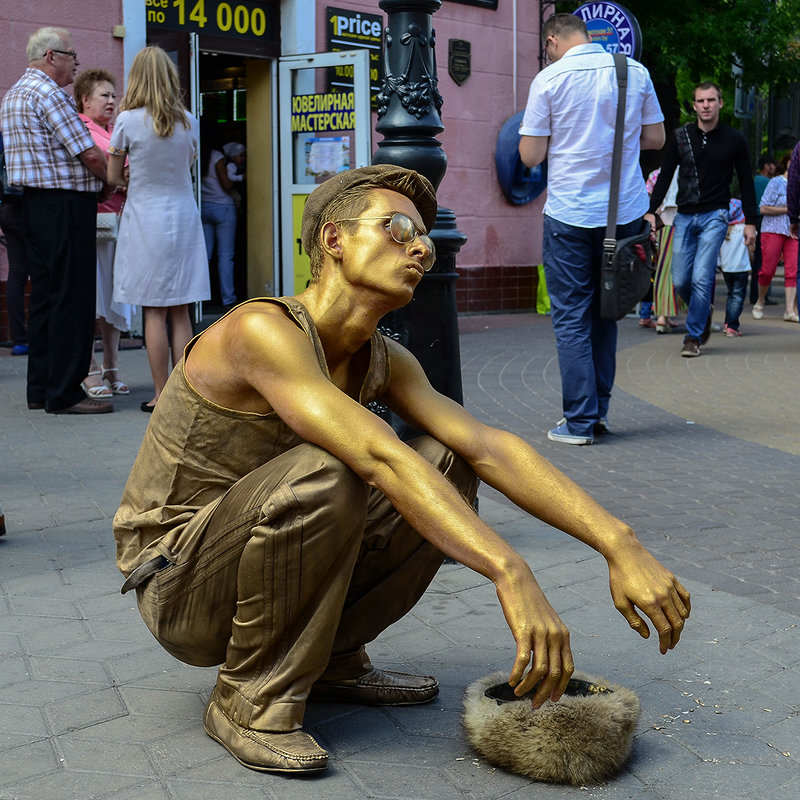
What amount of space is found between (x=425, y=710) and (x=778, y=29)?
16327 millimetres

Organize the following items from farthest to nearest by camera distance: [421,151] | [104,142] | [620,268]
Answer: [104,142]
[620,268]
[421,151]

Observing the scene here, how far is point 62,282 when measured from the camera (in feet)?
24.9

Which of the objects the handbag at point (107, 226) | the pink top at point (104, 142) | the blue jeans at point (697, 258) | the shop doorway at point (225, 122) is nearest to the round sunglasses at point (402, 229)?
the pink top at point (104, 142)

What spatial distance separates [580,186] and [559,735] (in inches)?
178

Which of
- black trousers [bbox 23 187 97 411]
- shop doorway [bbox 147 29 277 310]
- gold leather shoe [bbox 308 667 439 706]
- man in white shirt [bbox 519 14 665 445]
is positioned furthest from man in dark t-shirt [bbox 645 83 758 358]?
gold leather shoe [bbox 308 667 439 706]

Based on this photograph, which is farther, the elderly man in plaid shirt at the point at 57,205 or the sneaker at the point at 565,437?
the elderly man in plaid shirt at the point at 57,205

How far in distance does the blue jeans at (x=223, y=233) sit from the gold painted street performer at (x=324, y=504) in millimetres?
10682

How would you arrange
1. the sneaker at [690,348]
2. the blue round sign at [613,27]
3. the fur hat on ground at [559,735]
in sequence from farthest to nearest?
the blue round sign at [613,27], the sneaker at [690,348], the fur hat on ground at [559,735]

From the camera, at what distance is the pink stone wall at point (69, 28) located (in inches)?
415

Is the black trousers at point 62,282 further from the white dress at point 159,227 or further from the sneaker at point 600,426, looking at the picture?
the sneaker at point 600,426

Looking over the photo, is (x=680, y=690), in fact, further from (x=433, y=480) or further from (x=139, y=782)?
(x=139, y=782)

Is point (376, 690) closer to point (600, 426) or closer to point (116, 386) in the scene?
point (600, 426)

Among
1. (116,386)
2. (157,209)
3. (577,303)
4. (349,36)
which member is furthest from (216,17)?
(577,303)

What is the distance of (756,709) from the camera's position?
10.6 ft
